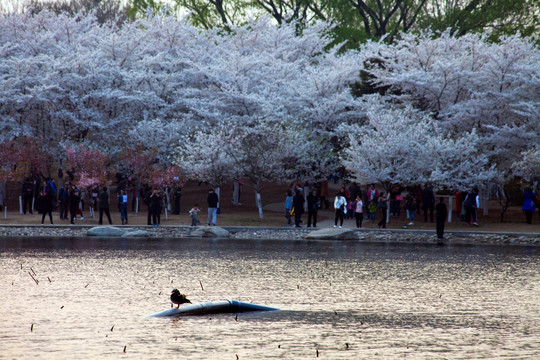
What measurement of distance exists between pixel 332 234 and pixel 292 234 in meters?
2.42

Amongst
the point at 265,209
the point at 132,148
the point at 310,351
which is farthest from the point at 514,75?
the point at 310,351

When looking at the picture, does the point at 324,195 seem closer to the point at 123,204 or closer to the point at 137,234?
the point at 123,204

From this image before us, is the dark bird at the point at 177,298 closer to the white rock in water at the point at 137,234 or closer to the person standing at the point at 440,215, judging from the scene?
the person standing at the point at 440,215

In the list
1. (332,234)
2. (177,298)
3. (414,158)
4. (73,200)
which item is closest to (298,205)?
(332,234)

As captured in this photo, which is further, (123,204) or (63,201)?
(63,201)

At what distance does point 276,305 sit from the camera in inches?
480

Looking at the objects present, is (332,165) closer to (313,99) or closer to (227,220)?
(313,99)

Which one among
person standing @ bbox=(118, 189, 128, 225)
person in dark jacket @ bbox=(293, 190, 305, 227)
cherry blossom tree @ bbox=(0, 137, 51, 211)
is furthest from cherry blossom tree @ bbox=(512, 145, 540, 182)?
cherry blossom tree @ bbox=(0, 137, 51, 211)

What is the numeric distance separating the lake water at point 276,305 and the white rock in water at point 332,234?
6.90 metres

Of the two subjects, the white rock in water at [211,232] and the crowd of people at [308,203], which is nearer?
the white rock in water at [211,232]

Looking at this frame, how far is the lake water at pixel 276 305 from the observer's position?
8.97 m

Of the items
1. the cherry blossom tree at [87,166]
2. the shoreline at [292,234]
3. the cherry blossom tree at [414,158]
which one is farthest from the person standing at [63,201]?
the cherry blossom tree at [414,158]

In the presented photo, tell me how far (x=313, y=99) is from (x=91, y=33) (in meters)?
15.5

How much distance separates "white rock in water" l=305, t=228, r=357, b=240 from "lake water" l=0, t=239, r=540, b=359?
22.6ft
